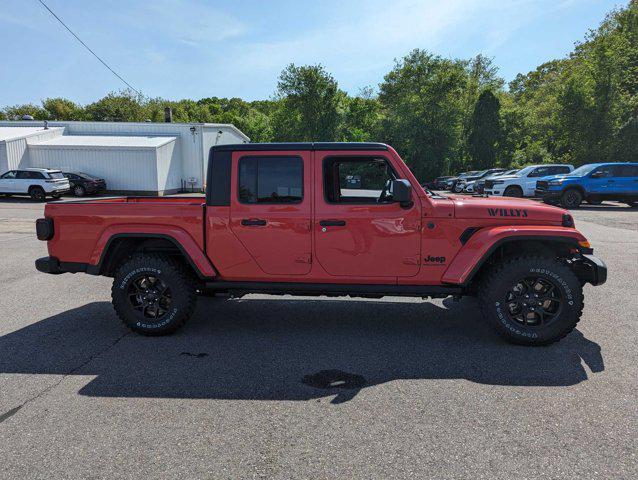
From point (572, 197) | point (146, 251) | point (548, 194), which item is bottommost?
point (146, 251)

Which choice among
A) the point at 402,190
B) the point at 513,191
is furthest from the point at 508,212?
the point at 513,191

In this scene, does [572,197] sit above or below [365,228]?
above

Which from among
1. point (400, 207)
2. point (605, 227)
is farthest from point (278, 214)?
point (605, 227)

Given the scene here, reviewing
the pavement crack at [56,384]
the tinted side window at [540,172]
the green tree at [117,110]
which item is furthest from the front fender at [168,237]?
the green tree at [117,110]

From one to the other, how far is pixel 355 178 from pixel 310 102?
40464 millimetres

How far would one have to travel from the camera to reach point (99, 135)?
3097 cm

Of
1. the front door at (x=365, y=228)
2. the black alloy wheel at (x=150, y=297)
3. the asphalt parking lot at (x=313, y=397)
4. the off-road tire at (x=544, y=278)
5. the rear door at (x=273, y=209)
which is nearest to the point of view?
the asphalt parking lot at (x=313, y=397)

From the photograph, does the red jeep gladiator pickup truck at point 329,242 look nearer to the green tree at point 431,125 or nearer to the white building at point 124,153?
the white building at point 124,153

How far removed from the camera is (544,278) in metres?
4.29

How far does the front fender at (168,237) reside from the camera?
455 centimetres

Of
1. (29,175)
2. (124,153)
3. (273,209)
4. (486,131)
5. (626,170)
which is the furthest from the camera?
(486,131)

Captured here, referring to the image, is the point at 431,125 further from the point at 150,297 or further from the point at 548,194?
the point at 150,297

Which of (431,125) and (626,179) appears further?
(431,125)

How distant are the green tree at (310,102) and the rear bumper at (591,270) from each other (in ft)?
131
